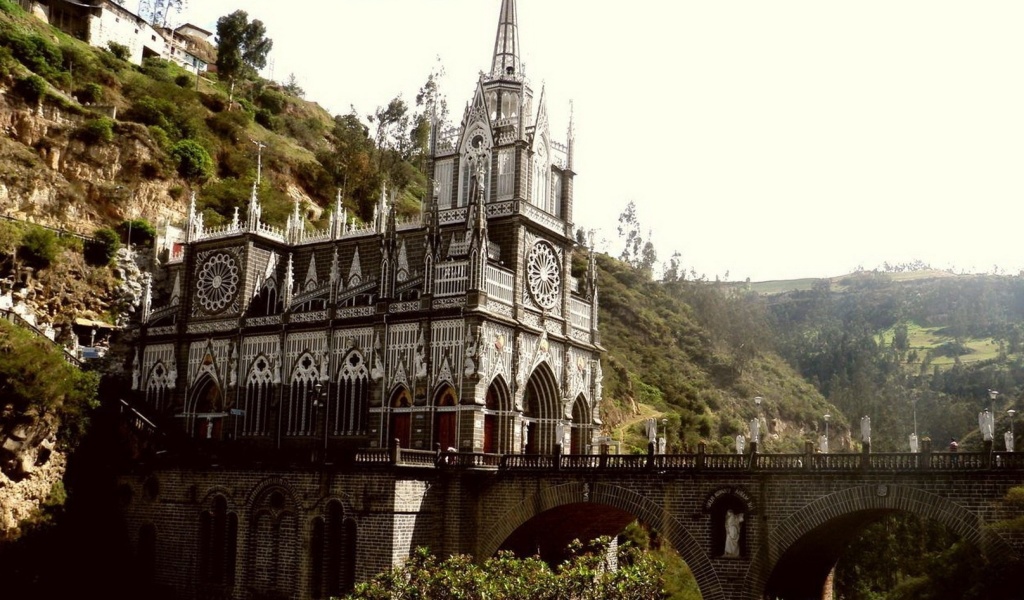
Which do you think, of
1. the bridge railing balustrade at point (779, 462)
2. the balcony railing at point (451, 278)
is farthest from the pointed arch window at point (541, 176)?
the bridge railing balustrade at point (779, 462)

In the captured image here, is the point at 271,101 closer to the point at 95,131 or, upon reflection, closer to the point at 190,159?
the point at 190,159

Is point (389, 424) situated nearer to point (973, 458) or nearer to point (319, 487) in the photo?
point (319, 487)

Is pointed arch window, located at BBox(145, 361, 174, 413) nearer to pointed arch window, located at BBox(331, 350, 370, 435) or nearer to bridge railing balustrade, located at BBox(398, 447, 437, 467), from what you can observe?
pointed arch window, located at BBox(331, 350, 370, 435)

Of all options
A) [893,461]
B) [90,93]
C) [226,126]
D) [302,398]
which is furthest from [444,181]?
[226,126]

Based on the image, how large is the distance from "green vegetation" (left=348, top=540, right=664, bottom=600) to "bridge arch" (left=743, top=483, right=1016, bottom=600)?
3.62 meters

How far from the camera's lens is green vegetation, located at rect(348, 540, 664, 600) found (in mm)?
27016

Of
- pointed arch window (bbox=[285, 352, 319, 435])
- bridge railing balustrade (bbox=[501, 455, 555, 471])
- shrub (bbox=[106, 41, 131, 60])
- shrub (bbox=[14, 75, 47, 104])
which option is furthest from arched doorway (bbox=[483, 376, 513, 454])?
shrub (bbox=[106, 41, 131, 60])

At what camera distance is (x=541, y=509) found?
1432 inches

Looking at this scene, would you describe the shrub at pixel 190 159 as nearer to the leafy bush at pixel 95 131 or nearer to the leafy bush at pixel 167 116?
the leafy bush at pixel 167 116

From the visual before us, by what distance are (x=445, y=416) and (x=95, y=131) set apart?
1197 inches

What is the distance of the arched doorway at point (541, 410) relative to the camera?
43312mm

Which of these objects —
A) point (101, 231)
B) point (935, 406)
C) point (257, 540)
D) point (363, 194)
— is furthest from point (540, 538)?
point (935, 406)

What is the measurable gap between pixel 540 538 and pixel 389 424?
7.41 m

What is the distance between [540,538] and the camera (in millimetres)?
39344
